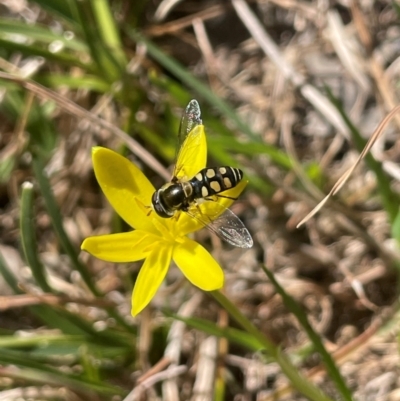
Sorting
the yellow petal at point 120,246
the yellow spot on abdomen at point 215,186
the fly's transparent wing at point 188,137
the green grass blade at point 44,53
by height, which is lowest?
the yellow petal at point 120,246

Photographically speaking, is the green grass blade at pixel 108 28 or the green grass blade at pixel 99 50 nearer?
the green grass blade at pixel 99 50

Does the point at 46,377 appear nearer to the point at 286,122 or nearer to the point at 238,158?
the point at 238,158

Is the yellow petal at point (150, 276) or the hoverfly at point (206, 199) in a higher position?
the hoverfly at point (206, 199)

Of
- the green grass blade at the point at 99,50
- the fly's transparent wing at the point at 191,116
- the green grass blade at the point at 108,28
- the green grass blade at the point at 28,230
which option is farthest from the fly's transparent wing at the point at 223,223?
the green grass blade at the point at 108,28

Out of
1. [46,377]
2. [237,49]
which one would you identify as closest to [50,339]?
[46,377]

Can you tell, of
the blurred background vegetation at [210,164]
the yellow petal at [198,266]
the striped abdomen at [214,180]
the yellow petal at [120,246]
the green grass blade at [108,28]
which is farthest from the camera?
the green grass blade at [108,28]

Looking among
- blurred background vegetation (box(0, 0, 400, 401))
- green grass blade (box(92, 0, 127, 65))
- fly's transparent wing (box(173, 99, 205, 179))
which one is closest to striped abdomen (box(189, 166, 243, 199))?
fly's transparent wing (box(173, 99, 205, 179))

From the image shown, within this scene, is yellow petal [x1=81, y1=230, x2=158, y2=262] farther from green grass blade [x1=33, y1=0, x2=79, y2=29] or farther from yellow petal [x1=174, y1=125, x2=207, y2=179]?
green grass blade [x1=33, y1=0, x2=79, y2=29]

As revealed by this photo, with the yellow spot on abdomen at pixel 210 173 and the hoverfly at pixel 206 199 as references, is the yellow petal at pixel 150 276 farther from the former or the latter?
the yellow spot on abdomen at pixel 210 173
